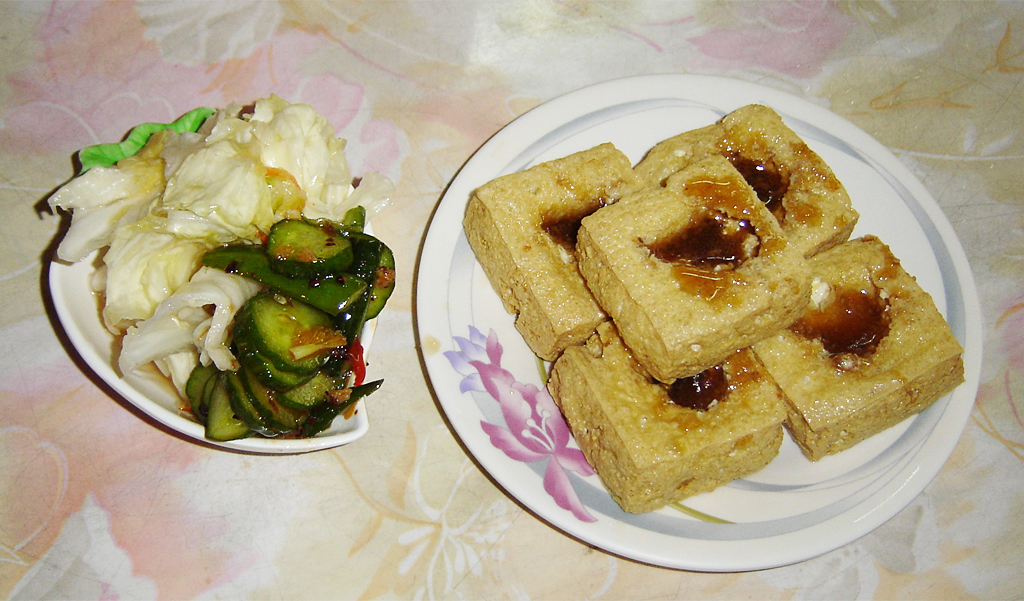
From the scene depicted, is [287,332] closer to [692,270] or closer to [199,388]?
[199,388]

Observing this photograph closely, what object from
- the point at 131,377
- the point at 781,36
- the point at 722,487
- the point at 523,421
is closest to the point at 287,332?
the point at 131,377

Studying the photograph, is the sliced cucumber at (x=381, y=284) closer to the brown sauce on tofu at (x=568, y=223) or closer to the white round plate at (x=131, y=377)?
the white round plate at (x=131, y=377)

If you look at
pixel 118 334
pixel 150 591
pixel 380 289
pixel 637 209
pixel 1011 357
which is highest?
pixel 637 209

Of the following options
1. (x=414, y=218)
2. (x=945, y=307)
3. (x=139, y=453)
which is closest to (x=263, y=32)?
Answer: (x=414, y=218)

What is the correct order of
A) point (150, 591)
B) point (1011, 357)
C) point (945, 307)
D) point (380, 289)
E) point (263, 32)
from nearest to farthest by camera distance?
point (380, 289) → point (150, 591) → point (945, 307) → point (1011, 357) → point (263, 32)

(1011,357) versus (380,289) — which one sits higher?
(380,289)

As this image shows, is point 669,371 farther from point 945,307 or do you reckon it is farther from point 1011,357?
point 1011,357

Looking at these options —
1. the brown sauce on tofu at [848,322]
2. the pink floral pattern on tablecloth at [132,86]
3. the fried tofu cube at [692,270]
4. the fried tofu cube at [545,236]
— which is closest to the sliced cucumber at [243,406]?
the fried tofu cube at [545,236]
